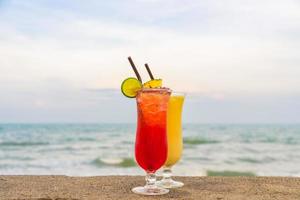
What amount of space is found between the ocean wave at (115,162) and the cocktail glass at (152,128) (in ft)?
34.2

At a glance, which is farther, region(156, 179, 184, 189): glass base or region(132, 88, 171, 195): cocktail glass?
region(156, 179, 184, 189): glass base

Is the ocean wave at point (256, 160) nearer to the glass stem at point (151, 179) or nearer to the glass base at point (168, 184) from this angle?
the glass base at point (168, 184)

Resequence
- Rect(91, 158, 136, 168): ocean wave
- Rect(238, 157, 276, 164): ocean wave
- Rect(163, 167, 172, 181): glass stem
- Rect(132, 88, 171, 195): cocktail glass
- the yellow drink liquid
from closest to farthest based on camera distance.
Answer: Rect(132, 88, 171, 195): cocktail glass
the yellow drink liquid
Rect(163, 167, 172, 181): glass stem
Rect(91, 158, 136, 168): ocean wave
Rect(238, 157, 276, 164): ocean wave

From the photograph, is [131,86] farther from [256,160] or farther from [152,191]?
[256,160]

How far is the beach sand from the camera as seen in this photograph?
3537 mm

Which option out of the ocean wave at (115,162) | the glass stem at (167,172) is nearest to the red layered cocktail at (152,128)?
the glass stem at (167,172)

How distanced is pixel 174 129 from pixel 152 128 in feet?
1.10

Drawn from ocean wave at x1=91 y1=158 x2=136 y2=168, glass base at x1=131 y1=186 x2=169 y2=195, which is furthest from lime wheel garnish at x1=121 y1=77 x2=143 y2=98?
ocean wave at x1=91 y1=158 x2=136 y2=168

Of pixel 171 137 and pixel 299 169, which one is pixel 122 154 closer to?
pixel 299 169

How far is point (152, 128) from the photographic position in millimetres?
3381

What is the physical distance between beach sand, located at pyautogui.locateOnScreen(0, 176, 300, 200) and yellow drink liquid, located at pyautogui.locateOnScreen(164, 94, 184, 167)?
0.26m

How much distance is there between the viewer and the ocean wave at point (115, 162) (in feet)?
46.5

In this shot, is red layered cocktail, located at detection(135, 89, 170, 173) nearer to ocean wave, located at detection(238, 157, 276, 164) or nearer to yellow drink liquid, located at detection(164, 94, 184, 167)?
yellow drink liquid, located at detection(164, 94, 184, 167)

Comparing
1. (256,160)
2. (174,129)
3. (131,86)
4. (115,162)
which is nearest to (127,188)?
(174,129)
